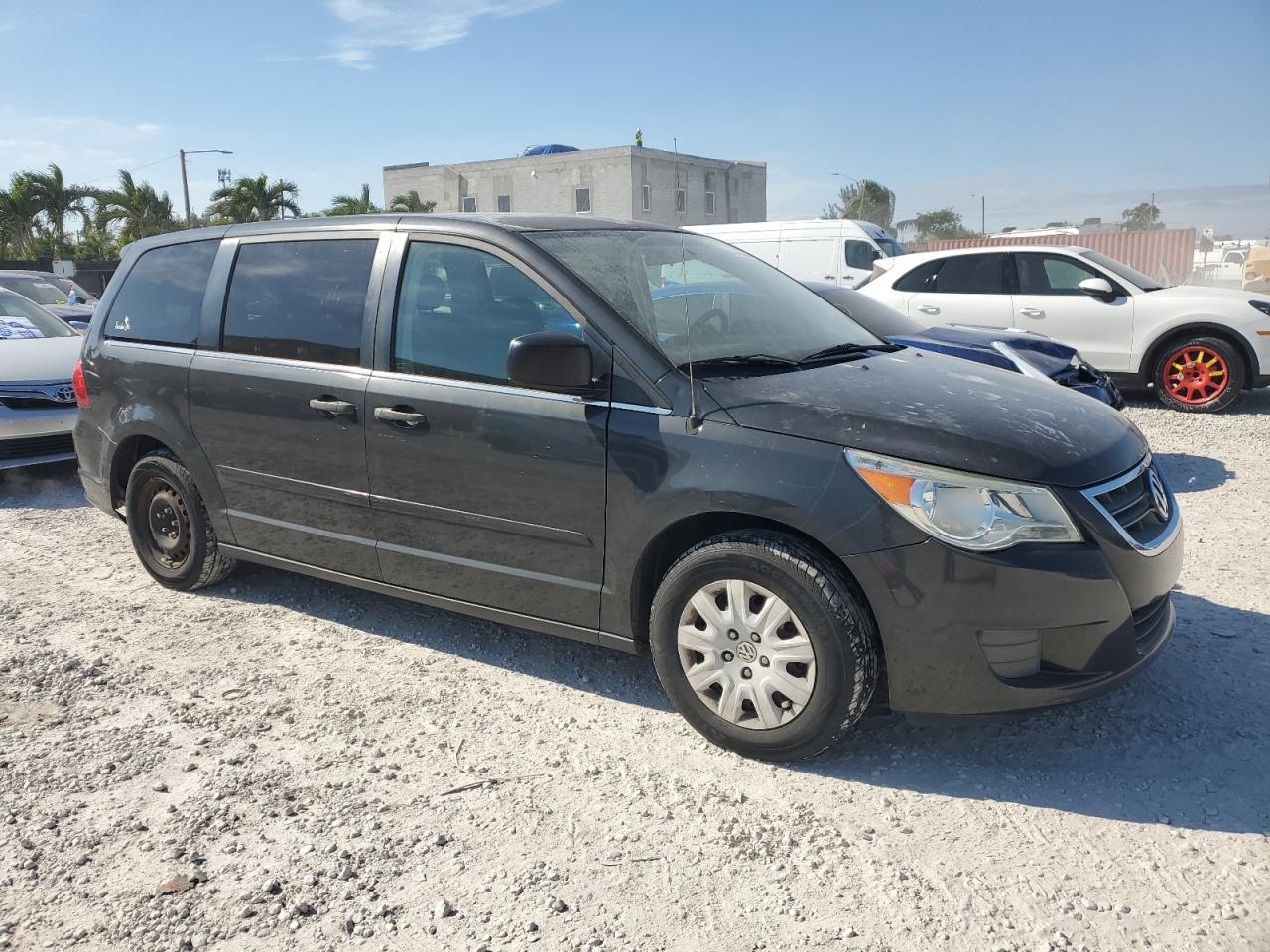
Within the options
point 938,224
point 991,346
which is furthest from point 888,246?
point 938,224

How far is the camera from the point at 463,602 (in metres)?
3.95

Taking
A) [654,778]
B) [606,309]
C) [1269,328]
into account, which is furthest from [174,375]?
[1269,328]

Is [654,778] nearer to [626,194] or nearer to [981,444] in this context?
[981,444]

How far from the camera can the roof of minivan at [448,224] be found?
395 centimetres

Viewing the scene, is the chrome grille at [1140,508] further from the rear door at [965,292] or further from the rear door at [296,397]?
the rear door at [965,292]

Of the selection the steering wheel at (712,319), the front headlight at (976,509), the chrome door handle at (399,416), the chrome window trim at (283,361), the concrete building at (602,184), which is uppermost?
the concrete building at (602,184)

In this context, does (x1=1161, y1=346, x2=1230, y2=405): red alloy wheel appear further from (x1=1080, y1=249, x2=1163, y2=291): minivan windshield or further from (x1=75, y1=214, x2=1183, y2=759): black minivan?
(x1=75, y1=214, x2=1183, y2=759): black minivan

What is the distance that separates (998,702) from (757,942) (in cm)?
107

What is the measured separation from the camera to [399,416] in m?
3.89

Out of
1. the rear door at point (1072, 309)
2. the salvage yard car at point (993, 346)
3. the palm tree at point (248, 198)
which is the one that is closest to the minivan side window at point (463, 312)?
the salvage yard car at point (993, 346)

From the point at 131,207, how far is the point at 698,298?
4316cm

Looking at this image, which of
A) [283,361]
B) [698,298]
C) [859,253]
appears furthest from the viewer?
[859,253]

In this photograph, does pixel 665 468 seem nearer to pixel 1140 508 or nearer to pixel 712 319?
pixel 712 319

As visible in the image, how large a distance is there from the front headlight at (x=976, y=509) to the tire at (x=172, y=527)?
3.43 metres
